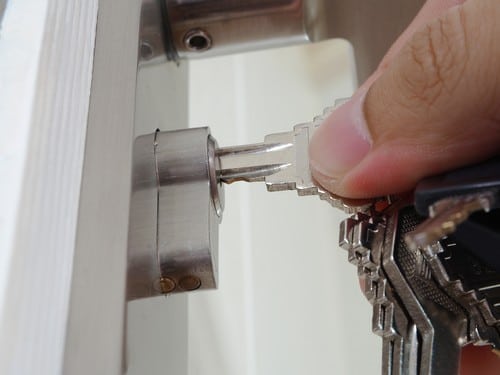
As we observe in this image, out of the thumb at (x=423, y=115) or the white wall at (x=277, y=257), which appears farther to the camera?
the white wall at (x=277, y=257)

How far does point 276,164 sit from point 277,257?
0.81ft

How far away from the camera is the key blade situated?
0.23 m

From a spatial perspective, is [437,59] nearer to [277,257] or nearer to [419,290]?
[419,290]

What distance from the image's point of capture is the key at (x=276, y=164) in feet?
1.05

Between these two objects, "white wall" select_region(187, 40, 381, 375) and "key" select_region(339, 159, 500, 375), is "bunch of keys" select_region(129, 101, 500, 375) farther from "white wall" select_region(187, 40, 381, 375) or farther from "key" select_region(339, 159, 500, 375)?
Result: "white wall" select_region(187, 40, 381, 375)

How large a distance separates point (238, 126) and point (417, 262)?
337 millimetres

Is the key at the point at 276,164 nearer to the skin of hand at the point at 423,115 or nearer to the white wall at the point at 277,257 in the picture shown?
the skin of hand at the point at 423,115

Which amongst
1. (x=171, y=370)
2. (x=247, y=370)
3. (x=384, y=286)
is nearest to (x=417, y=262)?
(x=384, y=286)

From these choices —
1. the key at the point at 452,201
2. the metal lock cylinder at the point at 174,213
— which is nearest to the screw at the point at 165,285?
the metal lock cylinder at the point at 174,213

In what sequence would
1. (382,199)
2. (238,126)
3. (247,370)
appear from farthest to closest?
(238,126), (247,370), (382,199)

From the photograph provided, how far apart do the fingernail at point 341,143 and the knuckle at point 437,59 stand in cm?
3

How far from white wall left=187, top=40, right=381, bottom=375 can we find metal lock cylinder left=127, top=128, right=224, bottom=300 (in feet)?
0.45

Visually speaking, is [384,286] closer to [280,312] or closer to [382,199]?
[382,199]

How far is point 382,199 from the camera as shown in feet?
1.05
